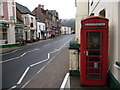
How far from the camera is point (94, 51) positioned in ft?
17.0

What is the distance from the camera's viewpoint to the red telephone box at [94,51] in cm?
500

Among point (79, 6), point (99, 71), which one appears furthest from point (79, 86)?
point (79, 6)

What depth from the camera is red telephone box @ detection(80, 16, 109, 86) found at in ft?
16.4

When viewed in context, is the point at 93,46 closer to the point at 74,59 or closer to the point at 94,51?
the point at 94,51

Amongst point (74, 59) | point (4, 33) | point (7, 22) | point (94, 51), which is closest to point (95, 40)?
point (94, 51)

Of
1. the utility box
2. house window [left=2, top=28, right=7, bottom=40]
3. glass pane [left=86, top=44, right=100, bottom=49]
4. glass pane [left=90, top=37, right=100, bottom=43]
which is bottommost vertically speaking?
the utility box

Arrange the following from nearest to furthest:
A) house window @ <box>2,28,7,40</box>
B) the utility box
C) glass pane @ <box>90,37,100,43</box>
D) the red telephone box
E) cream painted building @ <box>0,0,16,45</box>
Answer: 1. the red telephone box
2. glass pane @ <box>90,37,100,43</box>
3. the utility box
4. cream painted building @ <box>0,0,16,45</box>
5. house window @ <box>2,28,7,40</box>

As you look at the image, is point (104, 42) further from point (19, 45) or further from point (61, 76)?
point (19, 45)

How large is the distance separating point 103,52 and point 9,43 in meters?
20.9

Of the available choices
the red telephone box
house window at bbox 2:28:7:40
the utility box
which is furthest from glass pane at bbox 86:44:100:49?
house window at bbox 2:28:7:40

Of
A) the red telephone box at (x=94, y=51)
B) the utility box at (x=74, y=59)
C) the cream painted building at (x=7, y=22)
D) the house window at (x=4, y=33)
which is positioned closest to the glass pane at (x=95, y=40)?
the red telephone box at (x=94, y=51)

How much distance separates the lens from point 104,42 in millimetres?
4996

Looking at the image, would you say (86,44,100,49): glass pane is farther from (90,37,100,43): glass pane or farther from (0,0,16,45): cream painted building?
(0,0,16,45): cream painted building

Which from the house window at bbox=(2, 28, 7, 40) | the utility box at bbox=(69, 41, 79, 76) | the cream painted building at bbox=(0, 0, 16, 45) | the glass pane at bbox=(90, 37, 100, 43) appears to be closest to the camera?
the glass pane at bbox=(90, 37, 100, 43)
